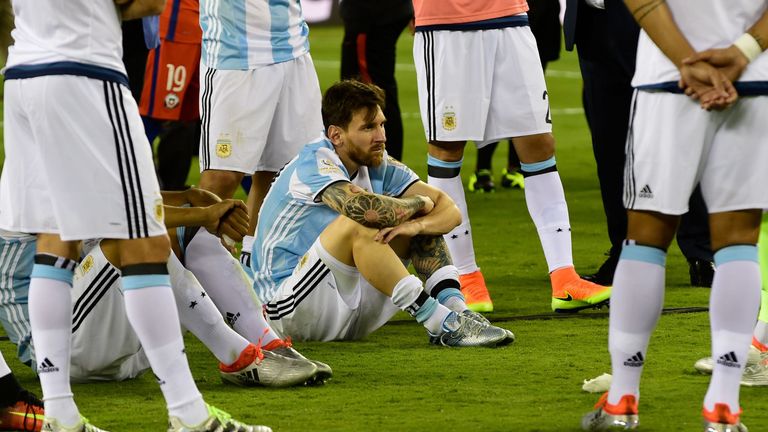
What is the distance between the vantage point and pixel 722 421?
3.43 metres

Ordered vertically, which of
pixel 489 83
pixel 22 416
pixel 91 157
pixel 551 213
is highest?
pixel 91 157

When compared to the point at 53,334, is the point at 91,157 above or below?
above

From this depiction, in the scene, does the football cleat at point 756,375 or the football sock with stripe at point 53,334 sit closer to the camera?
the football sock with stripe at point 53,334

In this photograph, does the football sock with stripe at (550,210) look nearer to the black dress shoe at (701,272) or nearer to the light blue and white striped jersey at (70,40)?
the black dress shoe at (701,272)

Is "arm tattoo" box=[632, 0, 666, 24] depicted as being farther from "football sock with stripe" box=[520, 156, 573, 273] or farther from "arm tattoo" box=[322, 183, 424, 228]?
"football sock with stripe" box=[520, 156, 573, 273]

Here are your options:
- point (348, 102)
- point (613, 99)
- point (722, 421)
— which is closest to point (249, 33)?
A: point (348, 102)

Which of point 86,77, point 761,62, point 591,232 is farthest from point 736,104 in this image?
point 591,232

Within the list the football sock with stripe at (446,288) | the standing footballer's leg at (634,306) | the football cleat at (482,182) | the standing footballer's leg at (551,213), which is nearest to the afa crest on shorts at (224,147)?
the football sock with stripe at (446,288)

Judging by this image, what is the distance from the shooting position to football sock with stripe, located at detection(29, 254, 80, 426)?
3.57 m

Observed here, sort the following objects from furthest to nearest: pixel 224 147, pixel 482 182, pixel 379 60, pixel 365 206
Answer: pixel 482 182
pixel 379 60
pixel 224 147
pixel 365 206

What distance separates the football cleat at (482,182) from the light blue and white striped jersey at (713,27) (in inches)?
234

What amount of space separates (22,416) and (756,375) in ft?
6.97

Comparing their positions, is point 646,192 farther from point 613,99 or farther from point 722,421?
point 613,99

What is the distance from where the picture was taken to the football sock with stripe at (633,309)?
11.6 feet
